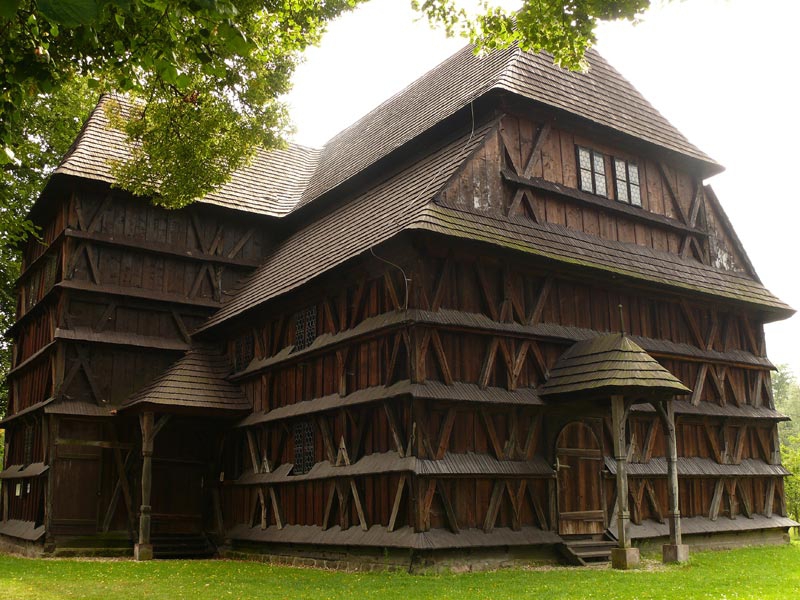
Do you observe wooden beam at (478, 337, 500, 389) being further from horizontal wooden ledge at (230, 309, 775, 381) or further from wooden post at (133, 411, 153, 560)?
wooden post at (133, 411, 153, 560)

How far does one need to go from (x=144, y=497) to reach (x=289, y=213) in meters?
9.21

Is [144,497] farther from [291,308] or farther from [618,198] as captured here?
[618,198]

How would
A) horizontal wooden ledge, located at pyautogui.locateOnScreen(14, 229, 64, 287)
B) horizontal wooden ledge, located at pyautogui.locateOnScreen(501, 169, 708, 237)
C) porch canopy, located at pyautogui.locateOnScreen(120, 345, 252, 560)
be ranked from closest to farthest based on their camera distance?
horizontal wooden ledge, located at pyautogui.locateOnScreen(501, 169, 708, 237), porch canopy, located at pyautogui.locateOnScreen(120, 345, 252, 560), horizontal wooden ledge, located at pyautogui.locateOnScreen(14, 229, 64, 287)

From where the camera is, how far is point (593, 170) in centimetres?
1811

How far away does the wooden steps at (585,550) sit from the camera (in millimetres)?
14422

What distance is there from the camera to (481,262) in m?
15.4

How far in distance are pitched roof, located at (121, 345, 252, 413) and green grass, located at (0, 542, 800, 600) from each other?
428 cm

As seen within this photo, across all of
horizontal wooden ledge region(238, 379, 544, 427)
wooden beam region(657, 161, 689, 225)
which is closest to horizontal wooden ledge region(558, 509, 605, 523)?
horizontal wooden ledge region(238, 379, 544, 427)

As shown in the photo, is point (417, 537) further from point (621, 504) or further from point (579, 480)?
point (579, 480)

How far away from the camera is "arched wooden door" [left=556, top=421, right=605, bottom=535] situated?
1523 cm

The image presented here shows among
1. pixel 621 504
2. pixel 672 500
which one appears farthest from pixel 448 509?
pixel 672 500

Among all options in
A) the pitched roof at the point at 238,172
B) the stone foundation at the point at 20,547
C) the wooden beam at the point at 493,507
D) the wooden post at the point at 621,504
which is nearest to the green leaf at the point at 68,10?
the wooden post at the point at 621,504

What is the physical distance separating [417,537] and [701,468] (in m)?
7.71

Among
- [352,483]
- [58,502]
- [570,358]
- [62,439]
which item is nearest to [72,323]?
[62,439]
